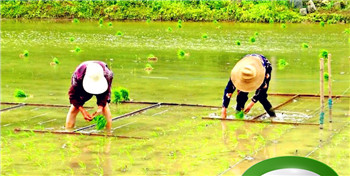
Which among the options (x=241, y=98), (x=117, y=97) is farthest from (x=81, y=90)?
(x=117, y=97)

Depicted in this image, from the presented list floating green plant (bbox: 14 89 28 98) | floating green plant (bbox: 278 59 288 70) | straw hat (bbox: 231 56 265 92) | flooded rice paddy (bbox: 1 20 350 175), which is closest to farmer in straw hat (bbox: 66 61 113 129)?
flooded rice paddy (bbox: 1 20 350 175)

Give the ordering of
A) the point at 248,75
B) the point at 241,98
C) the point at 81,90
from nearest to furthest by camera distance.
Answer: the point at 81,90 → the point at 248,75 → the point at 241,98

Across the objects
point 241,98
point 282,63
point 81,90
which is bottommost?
point 282,63

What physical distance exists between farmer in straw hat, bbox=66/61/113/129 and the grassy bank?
2632cm

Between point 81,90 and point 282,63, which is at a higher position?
point 81,90

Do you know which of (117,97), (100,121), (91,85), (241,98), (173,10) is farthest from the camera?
(173,10)

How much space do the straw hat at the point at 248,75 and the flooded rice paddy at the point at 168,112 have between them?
554mm

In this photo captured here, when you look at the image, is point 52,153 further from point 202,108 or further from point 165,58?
point 165,58

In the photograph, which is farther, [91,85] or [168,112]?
[168,112]

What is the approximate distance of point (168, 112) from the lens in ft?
37.2

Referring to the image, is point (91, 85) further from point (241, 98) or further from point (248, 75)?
point (241, 98)

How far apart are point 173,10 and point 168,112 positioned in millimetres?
26158

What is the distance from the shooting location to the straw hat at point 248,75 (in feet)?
32.7

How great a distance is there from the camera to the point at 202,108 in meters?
11.7
